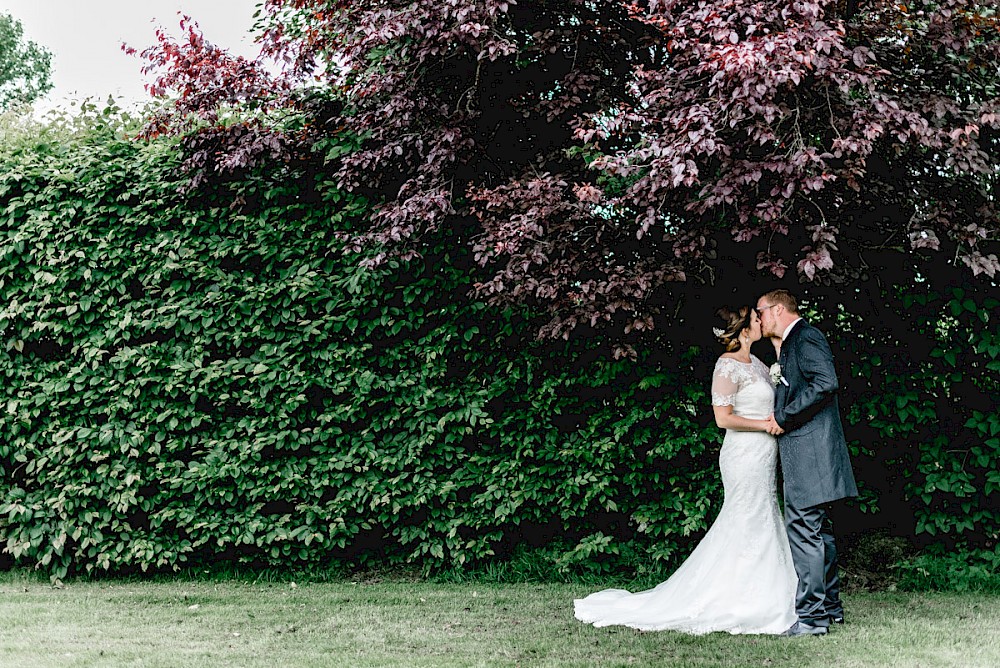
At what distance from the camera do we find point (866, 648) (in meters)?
4.70

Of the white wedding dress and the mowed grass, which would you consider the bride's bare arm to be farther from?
the mowed grass

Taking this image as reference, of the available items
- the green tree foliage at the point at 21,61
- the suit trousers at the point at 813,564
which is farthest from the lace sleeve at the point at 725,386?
the green tree foliage at the point at 21,61

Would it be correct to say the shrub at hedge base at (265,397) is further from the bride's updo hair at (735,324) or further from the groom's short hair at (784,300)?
the groom's short hair at (784,300)

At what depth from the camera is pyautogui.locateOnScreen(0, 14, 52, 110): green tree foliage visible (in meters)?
34.7

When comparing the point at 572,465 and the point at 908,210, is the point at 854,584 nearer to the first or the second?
the point at 572,465

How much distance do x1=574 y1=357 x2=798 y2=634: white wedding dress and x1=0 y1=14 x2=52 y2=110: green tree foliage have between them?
35288mm

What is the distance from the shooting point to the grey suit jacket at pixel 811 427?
17.0ft

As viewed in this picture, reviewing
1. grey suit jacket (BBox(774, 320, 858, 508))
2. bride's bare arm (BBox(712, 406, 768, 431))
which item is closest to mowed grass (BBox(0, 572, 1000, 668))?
grey suit jacket (BBox(774, 320, 858, 508))

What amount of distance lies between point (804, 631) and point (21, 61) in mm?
38794

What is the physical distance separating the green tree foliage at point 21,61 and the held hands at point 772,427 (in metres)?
35.5

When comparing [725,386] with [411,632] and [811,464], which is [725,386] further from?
[411,632]

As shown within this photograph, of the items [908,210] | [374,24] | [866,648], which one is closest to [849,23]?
[908,210]

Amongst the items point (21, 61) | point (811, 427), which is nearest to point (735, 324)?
point (811, 427)

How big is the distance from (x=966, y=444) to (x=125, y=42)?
756cm
